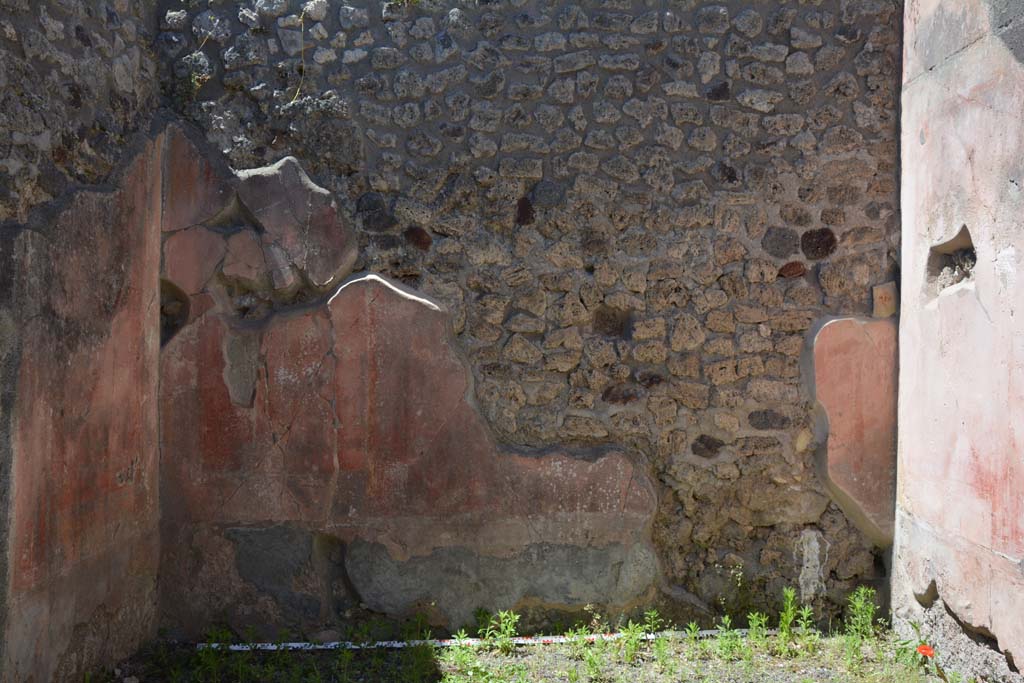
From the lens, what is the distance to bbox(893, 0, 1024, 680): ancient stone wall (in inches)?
119

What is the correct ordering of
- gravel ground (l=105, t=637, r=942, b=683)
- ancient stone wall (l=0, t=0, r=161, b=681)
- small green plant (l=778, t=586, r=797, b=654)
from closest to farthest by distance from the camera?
ancient stone wall (l=0, t=0, r=161, b=681) → gravel ground (l=105, t=637, r=942, b=683) → small green plant (l=778, t=586, r=797, b=654)

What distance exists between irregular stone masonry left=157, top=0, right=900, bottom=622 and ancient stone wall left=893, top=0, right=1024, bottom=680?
0.96 ft

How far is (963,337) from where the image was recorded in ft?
11.0

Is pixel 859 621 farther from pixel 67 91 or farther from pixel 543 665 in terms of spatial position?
pixel 67 91

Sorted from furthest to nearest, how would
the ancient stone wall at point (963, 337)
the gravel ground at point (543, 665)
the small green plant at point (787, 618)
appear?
the small green plant at point (787, 618) → the gravel ground at point (543, 665) → the ancient stone wall at point (963, 337)

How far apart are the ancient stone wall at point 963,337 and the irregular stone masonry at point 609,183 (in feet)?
0.96

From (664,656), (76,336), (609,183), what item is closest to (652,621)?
(664,656)

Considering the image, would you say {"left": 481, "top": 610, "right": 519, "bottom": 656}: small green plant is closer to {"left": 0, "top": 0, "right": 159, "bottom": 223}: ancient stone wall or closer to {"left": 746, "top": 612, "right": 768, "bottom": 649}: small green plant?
{"left": 746, "top": 612, "right": 768, "bottom": 649}: small green plant

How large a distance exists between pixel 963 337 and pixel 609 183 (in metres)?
1.50

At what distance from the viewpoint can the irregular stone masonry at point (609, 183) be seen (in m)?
4.01

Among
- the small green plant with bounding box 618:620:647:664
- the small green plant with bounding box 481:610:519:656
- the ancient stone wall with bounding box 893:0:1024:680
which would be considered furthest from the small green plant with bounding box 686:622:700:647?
the ancient stone wall with bounding box 893:0:1024:680

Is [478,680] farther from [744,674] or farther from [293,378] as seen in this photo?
[293,378]

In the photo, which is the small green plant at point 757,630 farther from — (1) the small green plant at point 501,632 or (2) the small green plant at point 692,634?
(1) the small green plant at point 501,632

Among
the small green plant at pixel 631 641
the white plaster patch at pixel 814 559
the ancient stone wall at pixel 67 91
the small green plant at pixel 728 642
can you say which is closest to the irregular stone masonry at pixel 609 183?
the white plaster patch at pixel 814 559
